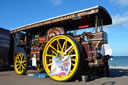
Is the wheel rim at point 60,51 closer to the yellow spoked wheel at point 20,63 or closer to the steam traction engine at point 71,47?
the steam traction engine at point 71,47

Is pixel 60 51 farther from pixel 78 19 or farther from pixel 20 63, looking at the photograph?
pixel 20 63

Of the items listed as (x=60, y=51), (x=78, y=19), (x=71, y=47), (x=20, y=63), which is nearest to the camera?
(x=71, y=47)

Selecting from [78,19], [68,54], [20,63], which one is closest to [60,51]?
[68,54]

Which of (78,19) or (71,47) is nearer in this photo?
(71,47)

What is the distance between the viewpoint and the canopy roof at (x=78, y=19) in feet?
23.6

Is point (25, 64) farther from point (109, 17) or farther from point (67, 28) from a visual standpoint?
point (109, 17)

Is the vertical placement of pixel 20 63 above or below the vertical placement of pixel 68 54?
below

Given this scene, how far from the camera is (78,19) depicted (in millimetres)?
8117

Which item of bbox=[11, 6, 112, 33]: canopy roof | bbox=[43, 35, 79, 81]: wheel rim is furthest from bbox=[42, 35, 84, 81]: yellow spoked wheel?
bbox=[11, 6, 112, 33]: canopy roof

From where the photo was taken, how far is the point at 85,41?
737cm

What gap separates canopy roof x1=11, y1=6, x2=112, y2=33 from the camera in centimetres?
720

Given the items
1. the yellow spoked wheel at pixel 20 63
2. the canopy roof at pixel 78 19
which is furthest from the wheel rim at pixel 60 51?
the yellow spoked wheel at pixel 20 63

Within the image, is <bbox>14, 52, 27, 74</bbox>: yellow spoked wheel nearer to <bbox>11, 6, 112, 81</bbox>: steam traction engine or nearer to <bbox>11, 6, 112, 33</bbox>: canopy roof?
<bbox>11, 6, 112, 81</bbox>: steam traction engine

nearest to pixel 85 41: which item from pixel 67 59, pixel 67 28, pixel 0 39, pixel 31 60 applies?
pixel 67 59
